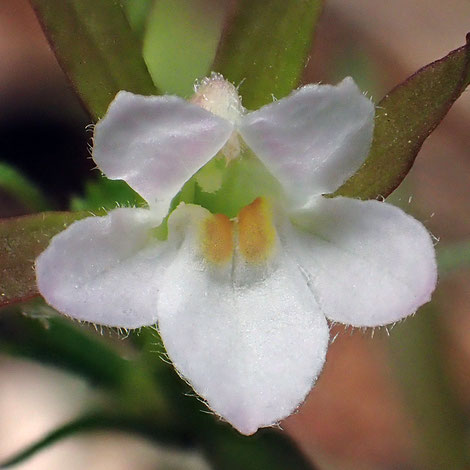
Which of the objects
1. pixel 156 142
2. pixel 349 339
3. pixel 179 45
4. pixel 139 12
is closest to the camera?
pixel 156 142

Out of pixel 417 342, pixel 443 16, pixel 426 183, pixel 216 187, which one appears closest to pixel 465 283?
pixel 426 183

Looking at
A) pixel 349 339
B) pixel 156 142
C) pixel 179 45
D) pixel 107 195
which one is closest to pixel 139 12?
pixel 107 195

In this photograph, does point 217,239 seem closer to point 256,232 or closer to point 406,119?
point 256,232

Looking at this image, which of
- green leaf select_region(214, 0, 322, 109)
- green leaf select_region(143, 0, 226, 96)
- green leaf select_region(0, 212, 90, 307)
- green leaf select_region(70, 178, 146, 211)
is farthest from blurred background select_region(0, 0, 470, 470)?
green leaf select_region(0, 212, 90, 307)

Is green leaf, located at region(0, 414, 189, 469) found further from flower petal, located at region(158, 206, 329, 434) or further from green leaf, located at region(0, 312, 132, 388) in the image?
flower petal, located at region(158, 206, 329, 434)

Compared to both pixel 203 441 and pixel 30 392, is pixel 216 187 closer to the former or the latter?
pixel 203 441

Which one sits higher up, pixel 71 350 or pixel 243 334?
pixel 243 334

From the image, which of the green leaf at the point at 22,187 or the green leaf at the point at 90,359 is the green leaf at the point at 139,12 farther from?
the green leaf at the point at 90,359
